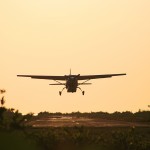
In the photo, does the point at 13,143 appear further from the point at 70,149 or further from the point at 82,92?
the point at 82,92

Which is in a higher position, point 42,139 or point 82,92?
point 82,92

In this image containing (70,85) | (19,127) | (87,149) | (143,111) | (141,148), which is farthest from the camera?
(143,111)

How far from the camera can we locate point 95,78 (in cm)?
8419

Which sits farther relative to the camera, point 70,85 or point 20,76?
point 20,76

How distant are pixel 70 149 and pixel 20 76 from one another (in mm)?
69917

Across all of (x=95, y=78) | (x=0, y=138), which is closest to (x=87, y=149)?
(x=0, y=138)

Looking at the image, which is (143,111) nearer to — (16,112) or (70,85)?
A: (70,85)

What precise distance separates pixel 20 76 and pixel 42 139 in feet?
225

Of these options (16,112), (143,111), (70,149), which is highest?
(143,111)

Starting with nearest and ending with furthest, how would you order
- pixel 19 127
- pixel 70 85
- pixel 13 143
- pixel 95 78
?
pixel 13 143 → pixel 19 127 → pixel 70 85 → pixel 95 78

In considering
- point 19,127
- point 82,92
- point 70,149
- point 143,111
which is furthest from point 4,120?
point 143,111

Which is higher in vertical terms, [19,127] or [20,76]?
[20,76]

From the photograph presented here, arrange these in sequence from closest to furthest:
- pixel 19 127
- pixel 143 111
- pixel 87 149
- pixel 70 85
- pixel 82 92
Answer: pixel 87 149 → pixel 19 127 → pixel 70 85 → pixel 82 92 → pixel 143 111

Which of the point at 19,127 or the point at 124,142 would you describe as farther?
the point at 124,142
